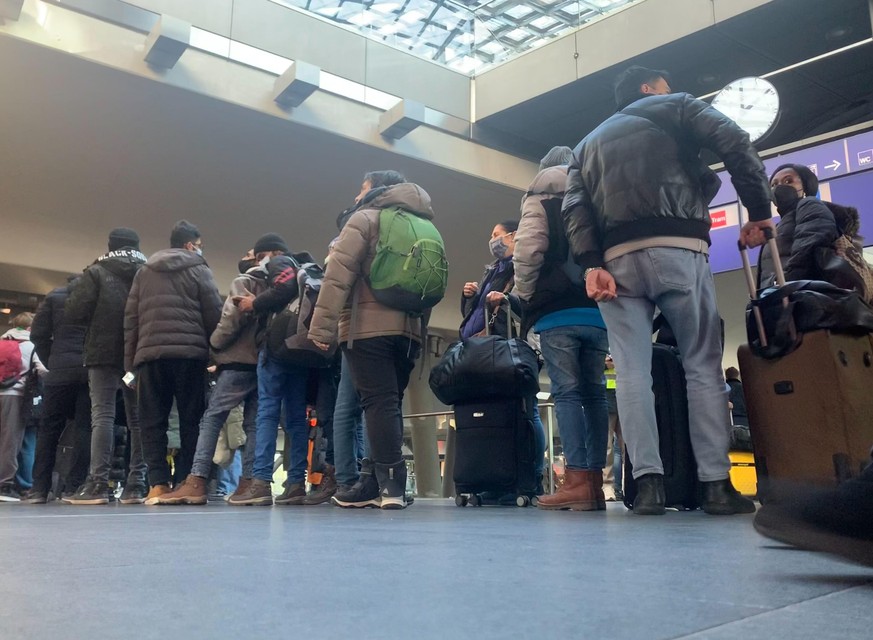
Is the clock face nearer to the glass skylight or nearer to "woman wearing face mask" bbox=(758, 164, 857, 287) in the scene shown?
the glass skylight

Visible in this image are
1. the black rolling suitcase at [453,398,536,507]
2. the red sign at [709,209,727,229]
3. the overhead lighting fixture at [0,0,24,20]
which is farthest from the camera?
the red sign at [709,209,727,229]

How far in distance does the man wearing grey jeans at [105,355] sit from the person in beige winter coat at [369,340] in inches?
76.5

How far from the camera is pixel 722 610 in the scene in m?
0.88

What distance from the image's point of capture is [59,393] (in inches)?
206

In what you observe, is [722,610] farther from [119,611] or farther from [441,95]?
[441,95]

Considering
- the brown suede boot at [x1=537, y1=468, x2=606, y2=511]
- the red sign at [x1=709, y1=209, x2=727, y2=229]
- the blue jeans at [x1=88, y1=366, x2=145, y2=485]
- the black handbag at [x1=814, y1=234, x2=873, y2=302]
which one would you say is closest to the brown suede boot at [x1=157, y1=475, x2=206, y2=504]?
the blue jeans at [x1=88, y1=366, x2=145, y2=485]

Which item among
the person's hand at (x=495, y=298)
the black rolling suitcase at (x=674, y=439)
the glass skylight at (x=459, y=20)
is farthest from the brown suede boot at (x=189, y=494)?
the glass skylight at (x=459, y=20)

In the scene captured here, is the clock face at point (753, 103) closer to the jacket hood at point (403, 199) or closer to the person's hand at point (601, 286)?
the jacket hood at point (403, 199)

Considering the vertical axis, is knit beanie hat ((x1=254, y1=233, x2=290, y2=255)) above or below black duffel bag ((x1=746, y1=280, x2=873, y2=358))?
above

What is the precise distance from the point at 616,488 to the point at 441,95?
5.88 m

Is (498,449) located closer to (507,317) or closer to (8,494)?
(507,317)

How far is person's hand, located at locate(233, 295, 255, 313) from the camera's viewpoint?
4.39 meters

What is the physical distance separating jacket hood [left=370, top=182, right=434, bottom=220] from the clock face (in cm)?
614

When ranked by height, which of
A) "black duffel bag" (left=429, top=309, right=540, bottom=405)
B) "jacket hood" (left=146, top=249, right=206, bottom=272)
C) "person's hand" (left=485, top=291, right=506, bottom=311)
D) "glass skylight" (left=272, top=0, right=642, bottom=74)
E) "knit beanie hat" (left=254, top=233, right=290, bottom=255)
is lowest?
"black duffel bag" (left=429, top=309, right=540, bottom=405)
